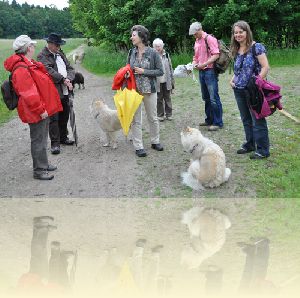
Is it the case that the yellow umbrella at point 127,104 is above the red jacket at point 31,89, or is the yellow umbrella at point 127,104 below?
below

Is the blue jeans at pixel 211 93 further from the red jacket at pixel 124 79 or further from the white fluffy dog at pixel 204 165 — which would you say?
the white fluffy dog at pixel 204 165

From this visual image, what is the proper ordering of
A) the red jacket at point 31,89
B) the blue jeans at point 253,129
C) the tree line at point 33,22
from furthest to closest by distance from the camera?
the tree line at point 33,22 < the blue jeans at point 253,129 < the red jacket at point 31,89

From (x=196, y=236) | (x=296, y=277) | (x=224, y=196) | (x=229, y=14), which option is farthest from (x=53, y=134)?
(x=229, y=14)

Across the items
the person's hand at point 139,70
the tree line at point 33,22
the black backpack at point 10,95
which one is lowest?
the tree line at point 33,22

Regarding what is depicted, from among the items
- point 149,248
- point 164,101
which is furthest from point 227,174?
point 164,101

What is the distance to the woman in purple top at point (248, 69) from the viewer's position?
24.2ft

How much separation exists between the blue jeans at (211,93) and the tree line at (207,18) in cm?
1244

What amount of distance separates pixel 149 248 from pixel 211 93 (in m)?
5.19

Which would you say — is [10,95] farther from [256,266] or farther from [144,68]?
[256,266]

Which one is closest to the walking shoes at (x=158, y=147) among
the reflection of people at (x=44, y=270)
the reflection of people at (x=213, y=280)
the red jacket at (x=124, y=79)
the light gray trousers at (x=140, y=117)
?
the light gray trousers at (x=140, y=117)

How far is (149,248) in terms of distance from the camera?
15.6 ft

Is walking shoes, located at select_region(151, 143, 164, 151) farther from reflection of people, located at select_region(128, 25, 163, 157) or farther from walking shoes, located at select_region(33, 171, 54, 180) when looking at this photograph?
walking shoes, located at select_region(33, 171, 54, 180)

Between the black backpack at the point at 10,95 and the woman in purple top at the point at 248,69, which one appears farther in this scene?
the woman in purple top at the point at 248,69

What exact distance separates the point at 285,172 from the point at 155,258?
353 centimetres
